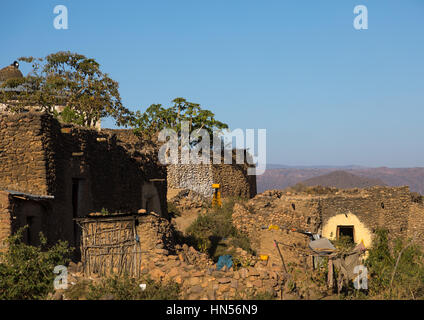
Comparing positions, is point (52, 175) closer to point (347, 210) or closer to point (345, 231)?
point (347, 210)

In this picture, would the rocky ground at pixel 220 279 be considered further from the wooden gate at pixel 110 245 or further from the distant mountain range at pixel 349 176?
the distant mountain range at pixel 349 176

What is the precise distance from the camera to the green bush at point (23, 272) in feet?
32.9

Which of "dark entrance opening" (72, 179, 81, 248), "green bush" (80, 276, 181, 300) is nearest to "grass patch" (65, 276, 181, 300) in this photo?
"green bush" (80, 276, 181, 300)

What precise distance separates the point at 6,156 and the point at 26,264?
3.12 m

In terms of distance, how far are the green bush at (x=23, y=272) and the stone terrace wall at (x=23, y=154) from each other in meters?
1.68

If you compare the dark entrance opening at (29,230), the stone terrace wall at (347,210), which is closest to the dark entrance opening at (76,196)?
the dark entrance opening at (29,230)

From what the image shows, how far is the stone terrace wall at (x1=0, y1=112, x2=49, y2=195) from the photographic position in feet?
39.4

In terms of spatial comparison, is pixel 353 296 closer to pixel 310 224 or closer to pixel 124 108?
pixel 310 224

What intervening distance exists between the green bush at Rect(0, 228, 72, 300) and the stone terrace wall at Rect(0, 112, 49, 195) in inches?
66.0

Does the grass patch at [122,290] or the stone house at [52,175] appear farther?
the stone house at [52,175]

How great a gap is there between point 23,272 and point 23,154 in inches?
121

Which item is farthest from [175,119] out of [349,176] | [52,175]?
[349,176]
